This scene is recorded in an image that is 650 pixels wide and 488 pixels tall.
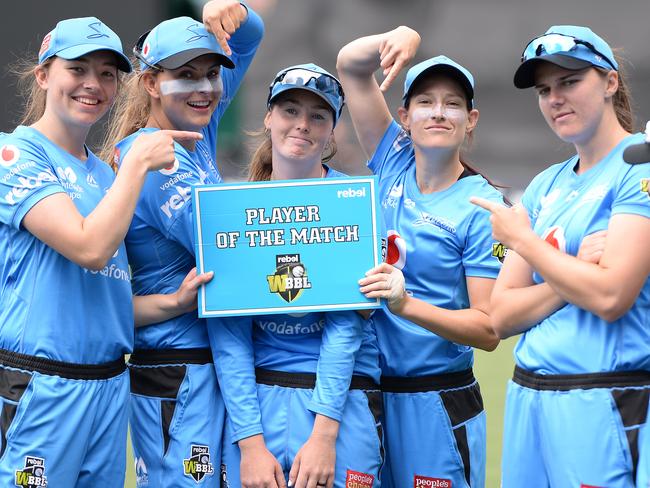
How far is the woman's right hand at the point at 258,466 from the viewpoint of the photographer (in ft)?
10.6

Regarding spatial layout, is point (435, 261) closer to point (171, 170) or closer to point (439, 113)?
point (439, 113)

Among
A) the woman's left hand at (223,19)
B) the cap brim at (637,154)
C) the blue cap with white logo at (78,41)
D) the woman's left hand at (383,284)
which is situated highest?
the woman's left hand at (223,19)

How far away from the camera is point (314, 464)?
10.6 ft

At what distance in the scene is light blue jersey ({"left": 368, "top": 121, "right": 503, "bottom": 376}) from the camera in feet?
11.9

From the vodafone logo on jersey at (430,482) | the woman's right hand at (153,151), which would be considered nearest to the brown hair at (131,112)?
the woman's right hand at (153,151)

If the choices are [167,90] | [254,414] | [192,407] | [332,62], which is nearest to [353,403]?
[254,414]

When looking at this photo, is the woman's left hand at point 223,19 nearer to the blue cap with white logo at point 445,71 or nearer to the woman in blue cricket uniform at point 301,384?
the woman in blue cricket uniform at point 301,384

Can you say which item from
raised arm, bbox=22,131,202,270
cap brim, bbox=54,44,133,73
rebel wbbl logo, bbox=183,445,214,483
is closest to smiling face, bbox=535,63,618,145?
raised arm, bbox=22,131,202,270

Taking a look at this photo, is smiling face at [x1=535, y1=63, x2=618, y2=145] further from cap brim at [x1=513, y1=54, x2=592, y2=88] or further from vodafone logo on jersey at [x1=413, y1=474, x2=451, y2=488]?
vodafone logo on jersey at [x1=413, y1=474, x2=451, y2=488]

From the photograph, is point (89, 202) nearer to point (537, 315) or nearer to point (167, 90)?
point (167, 90)

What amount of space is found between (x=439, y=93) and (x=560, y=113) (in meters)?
0.66

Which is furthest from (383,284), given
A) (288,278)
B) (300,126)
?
(300,126)

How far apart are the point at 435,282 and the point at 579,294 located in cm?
85

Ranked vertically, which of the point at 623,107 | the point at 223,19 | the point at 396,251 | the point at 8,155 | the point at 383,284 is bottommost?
the point at 383,284
